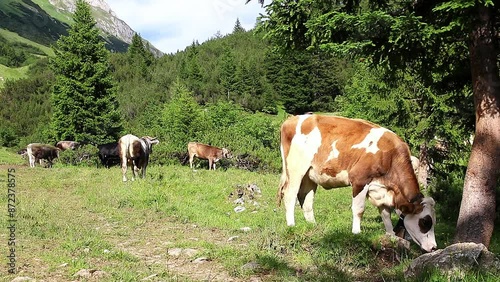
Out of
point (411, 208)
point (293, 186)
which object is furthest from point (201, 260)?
point (411, 208)

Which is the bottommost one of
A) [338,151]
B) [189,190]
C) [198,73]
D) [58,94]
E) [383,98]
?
[189,190]

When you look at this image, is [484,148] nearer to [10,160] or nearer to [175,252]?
[175,252]

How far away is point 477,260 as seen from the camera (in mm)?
4820

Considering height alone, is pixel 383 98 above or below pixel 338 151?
above

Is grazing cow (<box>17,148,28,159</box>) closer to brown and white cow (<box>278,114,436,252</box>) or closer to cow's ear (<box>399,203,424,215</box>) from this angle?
brown and white cow (<box>278,114,436,252</box>)

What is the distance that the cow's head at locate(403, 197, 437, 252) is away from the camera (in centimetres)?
677

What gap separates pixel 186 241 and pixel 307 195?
262cm

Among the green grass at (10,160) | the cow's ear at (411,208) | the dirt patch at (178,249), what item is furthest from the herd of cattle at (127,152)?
the cow's ear at (411,208)

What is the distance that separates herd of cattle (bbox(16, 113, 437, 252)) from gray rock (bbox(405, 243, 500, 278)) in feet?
5.78

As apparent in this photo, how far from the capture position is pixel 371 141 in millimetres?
7754

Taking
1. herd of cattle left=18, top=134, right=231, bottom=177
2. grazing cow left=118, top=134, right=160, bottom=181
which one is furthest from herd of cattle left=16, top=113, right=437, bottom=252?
grazing cow left=118, top=134, right=160, bottom=181

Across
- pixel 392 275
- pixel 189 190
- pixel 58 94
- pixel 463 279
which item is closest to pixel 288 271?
pixel 392 275

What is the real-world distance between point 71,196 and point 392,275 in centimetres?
1097

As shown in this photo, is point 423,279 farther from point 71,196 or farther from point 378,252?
point 71,196
